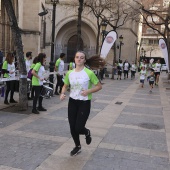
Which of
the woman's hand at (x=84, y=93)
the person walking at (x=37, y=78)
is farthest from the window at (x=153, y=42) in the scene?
the woman's hand at (x=84, y=93)

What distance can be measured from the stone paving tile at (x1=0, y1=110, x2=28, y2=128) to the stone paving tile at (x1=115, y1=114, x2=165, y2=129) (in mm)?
2744

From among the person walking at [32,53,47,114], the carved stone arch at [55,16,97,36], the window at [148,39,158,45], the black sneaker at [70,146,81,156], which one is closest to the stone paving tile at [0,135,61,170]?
the black sneaker at [70,146,81,156]

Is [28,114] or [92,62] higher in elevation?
[92,62]

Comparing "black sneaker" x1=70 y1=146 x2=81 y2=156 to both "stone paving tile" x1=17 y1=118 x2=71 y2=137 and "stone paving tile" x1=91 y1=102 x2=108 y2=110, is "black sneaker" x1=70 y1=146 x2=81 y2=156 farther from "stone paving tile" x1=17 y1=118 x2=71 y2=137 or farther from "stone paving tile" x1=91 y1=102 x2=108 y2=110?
"stone paving tile" x1=91 y1=102 x2=108 y2=110

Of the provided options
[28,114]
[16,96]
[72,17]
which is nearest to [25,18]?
[72,17]

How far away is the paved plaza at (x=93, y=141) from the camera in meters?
4.92

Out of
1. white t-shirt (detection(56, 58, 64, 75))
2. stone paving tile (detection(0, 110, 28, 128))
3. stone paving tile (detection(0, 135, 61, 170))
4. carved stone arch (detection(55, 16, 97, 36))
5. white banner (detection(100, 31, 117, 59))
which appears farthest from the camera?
carved stone arch (detection(55, 16, 97, 36))

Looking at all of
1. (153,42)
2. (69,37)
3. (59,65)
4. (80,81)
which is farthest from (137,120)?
(153,42)

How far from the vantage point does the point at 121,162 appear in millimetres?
5062

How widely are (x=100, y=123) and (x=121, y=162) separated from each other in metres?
2.97

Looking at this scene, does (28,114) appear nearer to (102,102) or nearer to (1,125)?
(1,125)

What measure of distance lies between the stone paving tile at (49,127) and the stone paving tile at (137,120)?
1.70 meters

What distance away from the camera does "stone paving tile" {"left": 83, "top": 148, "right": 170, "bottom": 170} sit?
4840 mm

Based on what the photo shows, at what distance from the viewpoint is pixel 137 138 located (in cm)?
667
